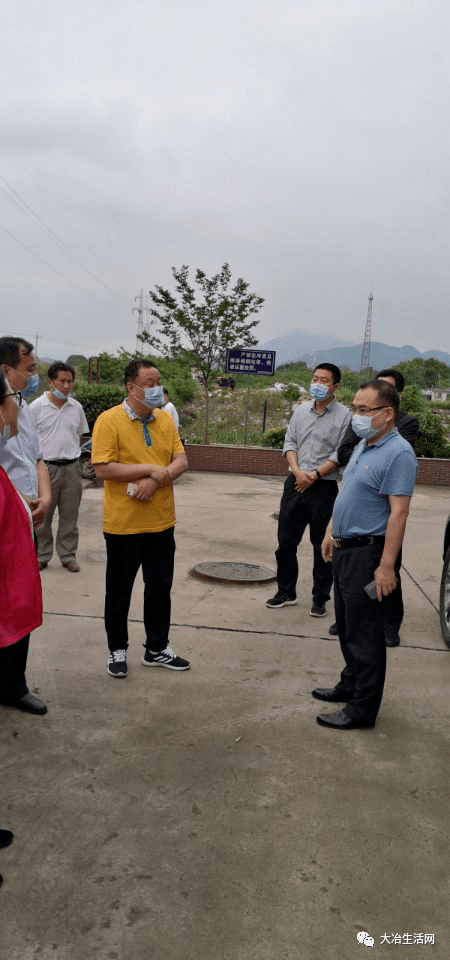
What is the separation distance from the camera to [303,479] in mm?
5125

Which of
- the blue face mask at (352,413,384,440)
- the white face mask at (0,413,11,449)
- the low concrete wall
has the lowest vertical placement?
the low concrete wall

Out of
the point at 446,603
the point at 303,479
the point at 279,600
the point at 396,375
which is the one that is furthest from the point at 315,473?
the point at 446,603

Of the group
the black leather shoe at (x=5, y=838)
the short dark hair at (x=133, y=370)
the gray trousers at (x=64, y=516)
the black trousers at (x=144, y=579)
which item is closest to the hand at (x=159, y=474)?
the black trousers at (x=144, y=579)

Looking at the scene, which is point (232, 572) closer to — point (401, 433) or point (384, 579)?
point (401, 433)

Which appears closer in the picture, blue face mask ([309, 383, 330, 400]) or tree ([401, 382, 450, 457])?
blue face mask ([309, 383, 330, 400])

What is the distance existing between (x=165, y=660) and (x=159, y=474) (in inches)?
45.1

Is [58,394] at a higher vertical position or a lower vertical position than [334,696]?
higher

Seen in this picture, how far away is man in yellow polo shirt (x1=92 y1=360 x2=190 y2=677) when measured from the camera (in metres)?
3.93

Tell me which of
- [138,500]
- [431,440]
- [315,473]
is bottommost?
[138,500]

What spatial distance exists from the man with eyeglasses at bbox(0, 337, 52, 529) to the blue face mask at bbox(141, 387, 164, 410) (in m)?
0.62

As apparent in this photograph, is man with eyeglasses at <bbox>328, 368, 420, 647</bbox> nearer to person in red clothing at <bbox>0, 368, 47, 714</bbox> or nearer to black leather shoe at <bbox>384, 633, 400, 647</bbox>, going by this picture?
black leather shoe at <bbox>384, 633, 400, 647</bbox>

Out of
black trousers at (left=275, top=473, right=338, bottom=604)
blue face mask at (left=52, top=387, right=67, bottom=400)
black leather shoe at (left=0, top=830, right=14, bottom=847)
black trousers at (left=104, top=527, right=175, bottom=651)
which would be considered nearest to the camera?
black leather shoe at (left=0, top=830, right=14, bottom=847)

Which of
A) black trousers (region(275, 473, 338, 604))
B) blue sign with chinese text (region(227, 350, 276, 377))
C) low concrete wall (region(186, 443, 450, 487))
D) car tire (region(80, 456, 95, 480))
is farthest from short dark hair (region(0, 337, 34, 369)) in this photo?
blue sign with chinese text (region(227, 350, 276, 377))

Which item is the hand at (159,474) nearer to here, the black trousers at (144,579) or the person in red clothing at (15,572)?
the black trousers at (144,579)
